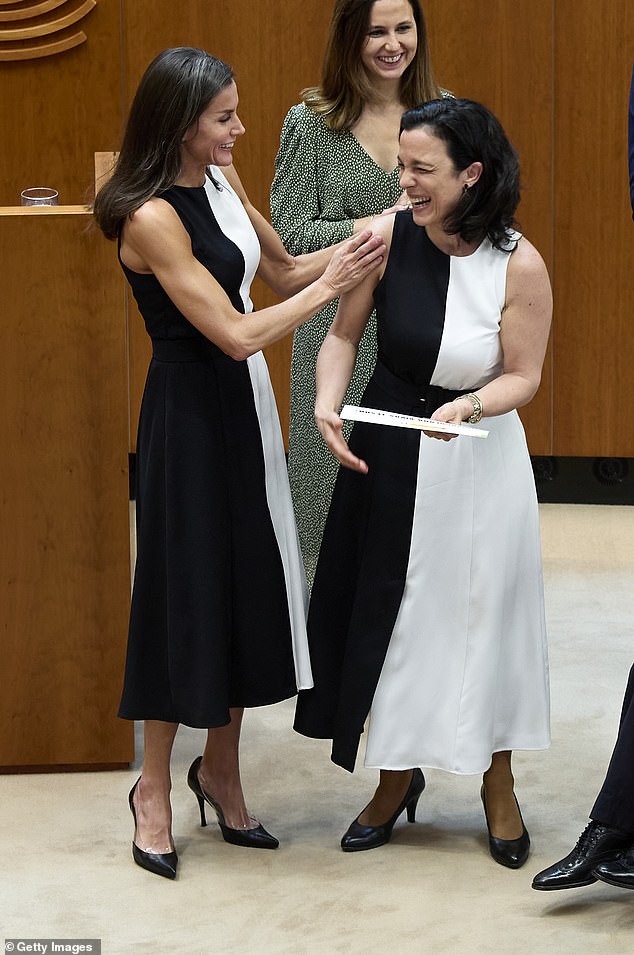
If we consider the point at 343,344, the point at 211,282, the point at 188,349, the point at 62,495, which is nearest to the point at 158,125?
→ the point at 211,282

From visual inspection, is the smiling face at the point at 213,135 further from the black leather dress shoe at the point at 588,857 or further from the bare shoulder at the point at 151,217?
the black leather dress shoe at the point at 588,857

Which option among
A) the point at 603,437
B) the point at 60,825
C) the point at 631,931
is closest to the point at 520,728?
the point at 631,931

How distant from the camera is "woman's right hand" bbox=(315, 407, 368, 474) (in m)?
2.90

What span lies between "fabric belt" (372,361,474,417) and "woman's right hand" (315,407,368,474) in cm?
17

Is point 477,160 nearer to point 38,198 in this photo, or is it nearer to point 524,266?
point 524,266

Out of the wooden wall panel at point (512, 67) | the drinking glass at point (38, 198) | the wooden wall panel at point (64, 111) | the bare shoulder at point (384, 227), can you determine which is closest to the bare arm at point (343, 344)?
the bare shoulder at point (384, 227)

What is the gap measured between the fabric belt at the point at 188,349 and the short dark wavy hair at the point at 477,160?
551 mm

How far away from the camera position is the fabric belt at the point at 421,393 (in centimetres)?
301

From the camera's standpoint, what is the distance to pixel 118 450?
3580 millimetres

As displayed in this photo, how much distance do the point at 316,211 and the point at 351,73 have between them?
0.37m

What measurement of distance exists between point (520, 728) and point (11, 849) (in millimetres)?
1174

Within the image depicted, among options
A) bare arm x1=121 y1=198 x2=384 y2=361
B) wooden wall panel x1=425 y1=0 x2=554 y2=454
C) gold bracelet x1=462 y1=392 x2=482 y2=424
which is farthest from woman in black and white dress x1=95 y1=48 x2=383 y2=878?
wooden wall panel x1=425 y1=0 x2=554 y2=454

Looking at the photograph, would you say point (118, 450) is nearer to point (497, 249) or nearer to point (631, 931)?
point (497, 249)

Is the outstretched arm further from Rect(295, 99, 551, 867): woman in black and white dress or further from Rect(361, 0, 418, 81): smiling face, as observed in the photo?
Rect(361, 0, 418, 81): smiling face
